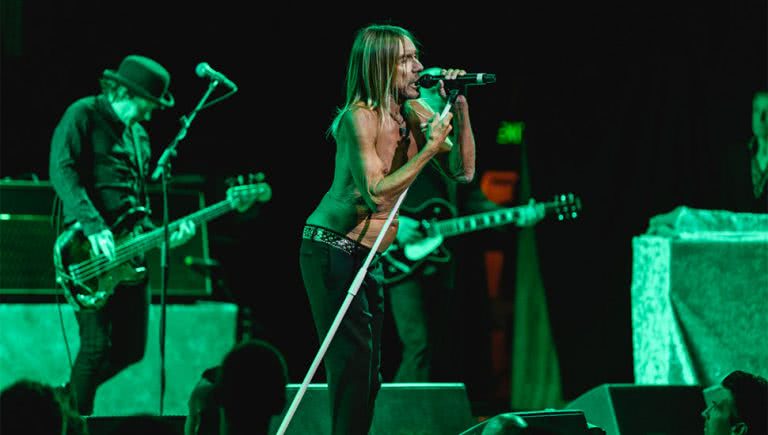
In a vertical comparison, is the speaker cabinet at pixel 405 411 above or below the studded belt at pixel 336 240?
below

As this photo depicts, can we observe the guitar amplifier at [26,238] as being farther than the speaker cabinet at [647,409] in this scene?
Yes

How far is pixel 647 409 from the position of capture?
473 centimetres

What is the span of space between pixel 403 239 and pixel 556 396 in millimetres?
2390

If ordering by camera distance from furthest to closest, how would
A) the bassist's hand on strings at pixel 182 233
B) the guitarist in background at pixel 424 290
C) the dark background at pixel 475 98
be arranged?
the dark background at pixel 475 98
the guitarist in background at pixel 424 290
the bassist's hand on strings at pixel 182 233

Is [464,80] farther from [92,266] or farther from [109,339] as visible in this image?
[109,339]

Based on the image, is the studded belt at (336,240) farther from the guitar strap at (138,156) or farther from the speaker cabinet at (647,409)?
the guitar strap at (138,156)

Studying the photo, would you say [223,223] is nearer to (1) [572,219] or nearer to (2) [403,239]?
(2) [403,239]

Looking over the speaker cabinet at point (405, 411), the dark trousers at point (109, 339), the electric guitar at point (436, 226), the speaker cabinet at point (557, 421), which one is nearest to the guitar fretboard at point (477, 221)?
the electric guitar at point (436, 226)

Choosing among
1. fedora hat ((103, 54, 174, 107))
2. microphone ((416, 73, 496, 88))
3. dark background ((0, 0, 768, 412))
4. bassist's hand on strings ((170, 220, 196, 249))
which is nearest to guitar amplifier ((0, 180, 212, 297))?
dark background ((0, 0, 768, 412))

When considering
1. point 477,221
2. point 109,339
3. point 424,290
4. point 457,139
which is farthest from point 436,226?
point 457,139

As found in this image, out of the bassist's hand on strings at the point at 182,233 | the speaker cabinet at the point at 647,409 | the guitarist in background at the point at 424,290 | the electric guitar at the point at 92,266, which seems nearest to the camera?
the speaker cabinet at the point at 647,409

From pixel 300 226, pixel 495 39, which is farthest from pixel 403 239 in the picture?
pixel 495 39

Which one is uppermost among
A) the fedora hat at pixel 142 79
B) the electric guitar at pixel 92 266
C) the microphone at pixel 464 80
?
the fedora hat at pixel 142 79

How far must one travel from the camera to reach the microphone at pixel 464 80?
3588mm
